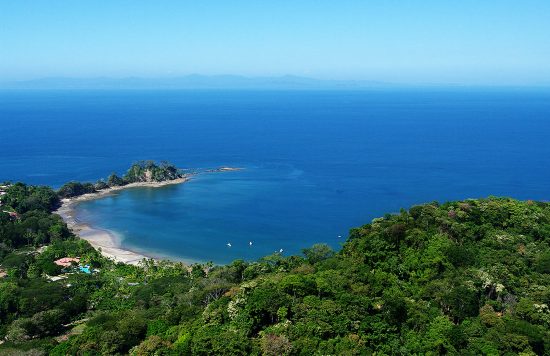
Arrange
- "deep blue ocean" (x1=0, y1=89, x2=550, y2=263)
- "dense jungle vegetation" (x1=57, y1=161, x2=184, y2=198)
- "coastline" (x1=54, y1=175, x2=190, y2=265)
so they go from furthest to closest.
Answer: "dense jungle vegetation" (x1=57, y1=161, x2=184, y2=198) → "deep blue ocean" (x1=0, y1=89, x2=550, y2=263) → "coastline" (x1=54, y1=175, x2=190, y2=265)

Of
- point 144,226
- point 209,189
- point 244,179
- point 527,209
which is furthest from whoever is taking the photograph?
point 244,179

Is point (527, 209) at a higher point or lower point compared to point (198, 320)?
higher

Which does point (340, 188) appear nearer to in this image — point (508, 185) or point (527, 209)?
point (508, 185)

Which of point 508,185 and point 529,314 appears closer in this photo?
point 529,314

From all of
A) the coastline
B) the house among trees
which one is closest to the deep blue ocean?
the coastline

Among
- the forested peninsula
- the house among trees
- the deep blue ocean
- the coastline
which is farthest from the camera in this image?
the deep blue ocean

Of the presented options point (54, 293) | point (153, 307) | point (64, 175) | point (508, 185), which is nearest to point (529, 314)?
point (153, 307)

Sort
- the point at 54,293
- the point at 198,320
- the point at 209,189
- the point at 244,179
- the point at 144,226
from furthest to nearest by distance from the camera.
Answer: the point at 244,179, the point at 209,189, the point at 144,226, the point at 54,293, the point at 198,320

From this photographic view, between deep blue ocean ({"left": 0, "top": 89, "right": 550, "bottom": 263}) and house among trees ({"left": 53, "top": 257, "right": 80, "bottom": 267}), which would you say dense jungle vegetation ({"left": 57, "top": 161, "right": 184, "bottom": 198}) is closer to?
deep blue ocean ({"left": 0, "top": 89, "right": 550, "bottom": 263})
